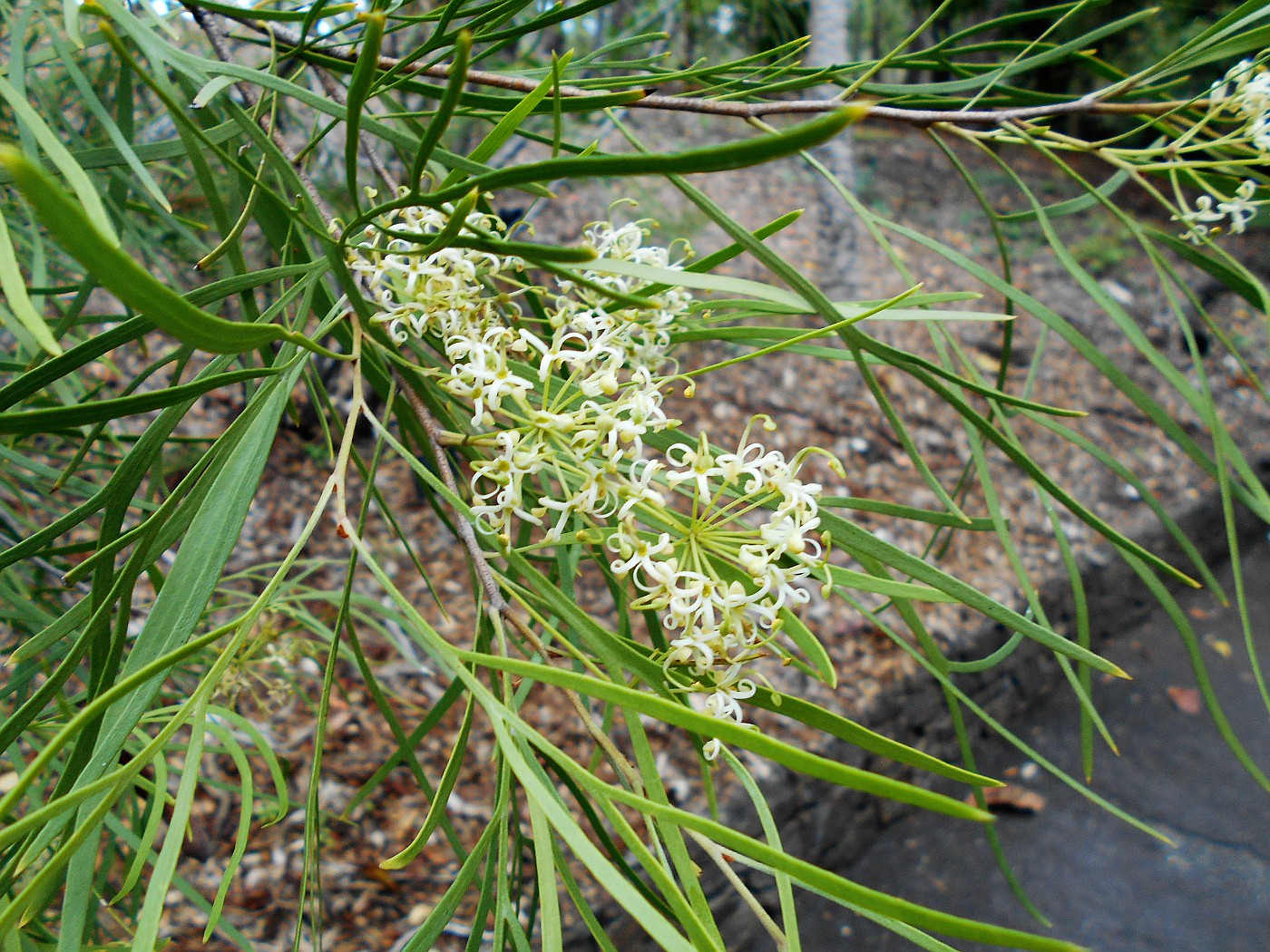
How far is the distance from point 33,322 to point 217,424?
157 centimetres

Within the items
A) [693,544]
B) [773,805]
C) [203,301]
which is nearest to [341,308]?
[203,301]

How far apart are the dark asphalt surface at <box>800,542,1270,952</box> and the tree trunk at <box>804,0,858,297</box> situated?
1271mm

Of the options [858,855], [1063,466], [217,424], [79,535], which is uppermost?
[217,424]

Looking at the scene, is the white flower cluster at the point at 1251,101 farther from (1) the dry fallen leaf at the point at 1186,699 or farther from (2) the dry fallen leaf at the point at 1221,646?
(2) the dry fallen leaf at the point at 1221,646

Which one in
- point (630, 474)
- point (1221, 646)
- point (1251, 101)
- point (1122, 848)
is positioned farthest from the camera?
point (1221, 646)

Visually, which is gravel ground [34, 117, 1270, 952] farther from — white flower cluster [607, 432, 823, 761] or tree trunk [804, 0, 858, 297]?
white flower cluster [607, 432, 823, 761]

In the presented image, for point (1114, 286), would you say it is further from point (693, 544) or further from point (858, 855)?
point (693, 544)

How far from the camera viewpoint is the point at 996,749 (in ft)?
5.49

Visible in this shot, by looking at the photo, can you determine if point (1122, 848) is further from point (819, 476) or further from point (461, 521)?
point (461, 521)

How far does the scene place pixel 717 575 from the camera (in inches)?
10.5

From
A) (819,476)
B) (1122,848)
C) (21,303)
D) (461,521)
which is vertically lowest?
(1122,848)

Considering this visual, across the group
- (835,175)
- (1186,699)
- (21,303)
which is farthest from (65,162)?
(835,175)

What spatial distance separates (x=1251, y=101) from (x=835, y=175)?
81.9 inches

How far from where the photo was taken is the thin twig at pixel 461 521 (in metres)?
0.30
